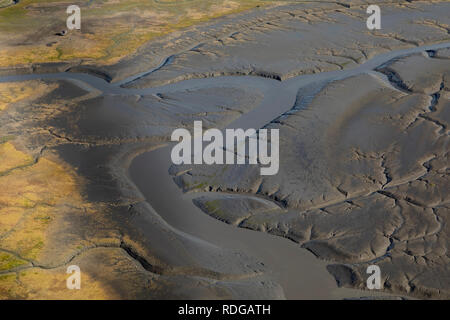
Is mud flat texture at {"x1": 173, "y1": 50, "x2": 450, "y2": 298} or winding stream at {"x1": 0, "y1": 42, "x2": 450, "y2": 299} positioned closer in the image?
winding stream at {"x1": 0, "y1": 42, "x2": 450, "y2": 299}

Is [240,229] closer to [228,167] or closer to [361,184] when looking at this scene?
[228,167]

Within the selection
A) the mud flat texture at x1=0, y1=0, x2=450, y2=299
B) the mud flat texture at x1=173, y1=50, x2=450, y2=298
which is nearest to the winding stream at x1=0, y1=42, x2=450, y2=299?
the mud flat texture at x1=0, y1=0, x2=450, y2=299

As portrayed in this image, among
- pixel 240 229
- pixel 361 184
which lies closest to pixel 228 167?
pixel 240 229

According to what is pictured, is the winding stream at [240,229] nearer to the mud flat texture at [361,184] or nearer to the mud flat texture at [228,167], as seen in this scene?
the mud flat texture at [228,167]

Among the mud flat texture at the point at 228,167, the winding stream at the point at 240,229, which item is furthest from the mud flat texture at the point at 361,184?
the winding stream at the point at 240,229

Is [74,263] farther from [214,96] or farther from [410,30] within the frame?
[410,30]

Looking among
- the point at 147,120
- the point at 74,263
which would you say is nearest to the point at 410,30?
the point at 147,120

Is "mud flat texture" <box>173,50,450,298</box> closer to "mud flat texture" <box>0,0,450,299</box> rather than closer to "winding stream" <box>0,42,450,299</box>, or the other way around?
"mud flat texture" <box>0,0,450,299</box>
